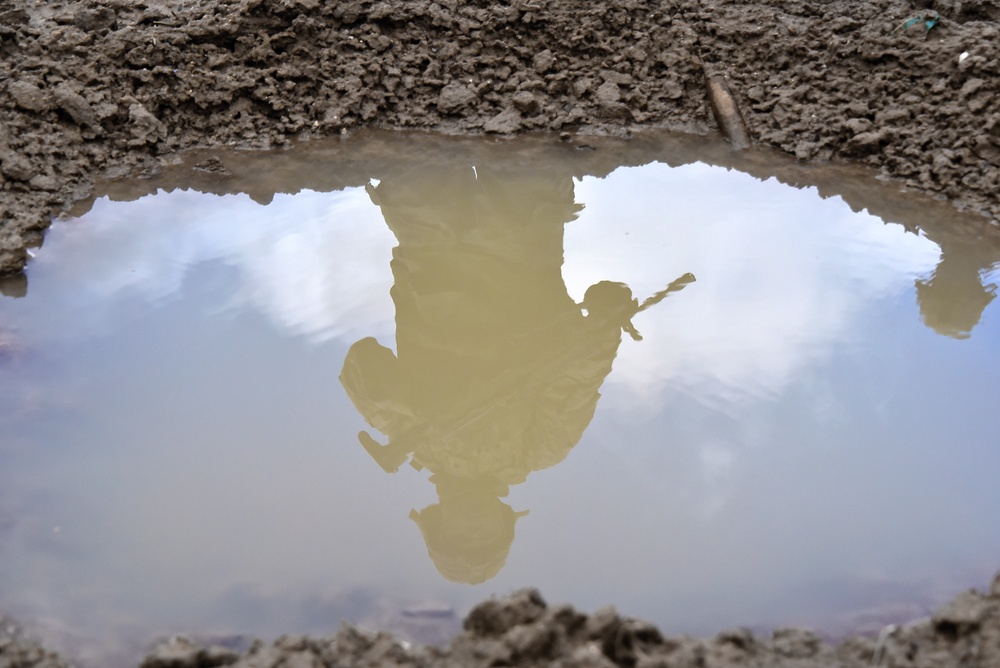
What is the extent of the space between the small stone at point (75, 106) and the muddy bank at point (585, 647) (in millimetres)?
4007

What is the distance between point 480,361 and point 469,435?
0.53 m

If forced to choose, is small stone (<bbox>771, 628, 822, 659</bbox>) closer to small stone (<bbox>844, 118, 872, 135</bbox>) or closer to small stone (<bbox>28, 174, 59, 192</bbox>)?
small stone (<bbox>844, 118, 872, 135</bbox>)

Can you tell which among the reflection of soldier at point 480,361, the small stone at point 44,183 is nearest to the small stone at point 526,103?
the reflection of soldier at point 480,361

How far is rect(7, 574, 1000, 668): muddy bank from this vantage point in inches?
113

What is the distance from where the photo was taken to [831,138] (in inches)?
258

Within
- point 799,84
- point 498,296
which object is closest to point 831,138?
point 799,84

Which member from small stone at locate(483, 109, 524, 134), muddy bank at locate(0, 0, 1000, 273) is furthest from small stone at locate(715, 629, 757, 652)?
small stone at locate(483, 109, 524, 134)

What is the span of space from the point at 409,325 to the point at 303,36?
9.95 feet

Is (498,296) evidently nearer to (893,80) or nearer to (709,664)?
(709,664)

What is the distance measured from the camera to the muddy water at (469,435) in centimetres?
378

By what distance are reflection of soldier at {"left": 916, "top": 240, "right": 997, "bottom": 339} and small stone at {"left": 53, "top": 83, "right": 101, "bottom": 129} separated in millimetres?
5101

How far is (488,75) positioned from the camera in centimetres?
710

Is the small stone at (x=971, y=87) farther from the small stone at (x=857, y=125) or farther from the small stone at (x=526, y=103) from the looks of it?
the small stone at (x=526, y=103)

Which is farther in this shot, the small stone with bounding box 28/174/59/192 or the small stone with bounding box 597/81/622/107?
the small stone with bounding box 597/81/622/107
